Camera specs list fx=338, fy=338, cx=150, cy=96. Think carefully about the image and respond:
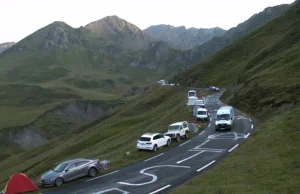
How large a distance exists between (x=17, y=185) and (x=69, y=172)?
4.46 metres

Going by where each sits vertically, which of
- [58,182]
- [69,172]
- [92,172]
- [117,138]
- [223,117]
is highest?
[223,117]

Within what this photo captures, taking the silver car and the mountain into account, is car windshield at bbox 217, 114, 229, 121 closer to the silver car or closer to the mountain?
the mountain

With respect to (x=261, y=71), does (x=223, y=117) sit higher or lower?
lower

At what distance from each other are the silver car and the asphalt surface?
94 cm

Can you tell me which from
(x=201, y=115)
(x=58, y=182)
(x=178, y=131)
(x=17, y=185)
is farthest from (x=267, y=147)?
(x=201, y=115)

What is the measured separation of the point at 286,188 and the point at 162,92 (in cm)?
9905

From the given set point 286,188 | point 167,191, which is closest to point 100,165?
point 167,191

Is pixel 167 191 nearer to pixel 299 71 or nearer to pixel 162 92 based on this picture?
pixel 299 71

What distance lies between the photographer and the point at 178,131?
44.4 meters

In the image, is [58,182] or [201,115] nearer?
[58,182]

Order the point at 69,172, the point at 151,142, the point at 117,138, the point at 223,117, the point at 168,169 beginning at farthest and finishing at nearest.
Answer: the point at 117,138, the point at 223,117, the point at 151,142, the point at 168,169, the point at 69,172

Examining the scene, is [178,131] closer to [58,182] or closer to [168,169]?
[168,169]

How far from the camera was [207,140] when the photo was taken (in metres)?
43.1

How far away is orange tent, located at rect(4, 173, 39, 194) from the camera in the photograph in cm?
2742
